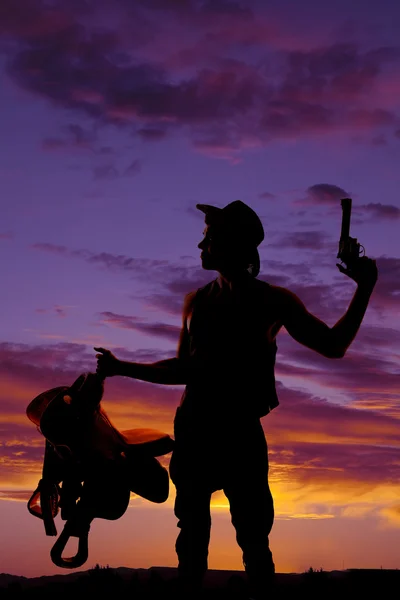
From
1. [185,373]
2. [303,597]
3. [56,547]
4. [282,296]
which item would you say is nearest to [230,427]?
[185,373]

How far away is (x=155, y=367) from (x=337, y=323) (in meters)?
1.51

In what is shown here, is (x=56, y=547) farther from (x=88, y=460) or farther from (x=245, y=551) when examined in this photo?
(x=245, y=551)

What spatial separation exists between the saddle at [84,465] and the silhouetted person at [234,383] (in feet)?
0.71

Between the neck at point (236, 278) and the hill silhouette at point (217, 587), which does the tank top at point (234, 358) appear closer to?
the neck at point (236, 278)

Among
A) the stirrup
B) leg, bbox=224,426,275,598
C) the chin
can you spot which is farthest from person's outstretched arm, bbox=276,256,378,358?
the stirrup

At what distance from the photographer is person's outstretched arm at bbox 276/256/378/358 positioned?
765cm

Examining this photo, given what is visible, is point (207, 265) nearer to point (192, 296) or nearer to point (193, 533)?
point (192, 296)

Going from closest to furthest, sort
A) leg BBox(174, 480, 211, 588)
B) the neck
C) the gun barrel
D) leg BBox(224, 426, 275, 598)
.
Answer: leg BBox(224, 426, 275, 598) < leg BBox(174, 480, 211, 588) < the gun barrel < the neck

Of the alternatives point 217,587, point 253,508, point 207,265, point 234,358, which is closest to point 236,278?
point 207,265

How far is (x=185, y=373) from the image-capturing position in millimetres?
7805

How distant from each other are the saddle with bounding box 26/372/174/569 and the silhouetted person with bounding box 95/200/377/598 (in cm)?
22

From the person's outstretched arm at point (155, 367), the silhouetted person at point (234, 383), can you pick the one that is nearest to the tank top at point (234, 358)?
the silhouetted person at point (234, 383)

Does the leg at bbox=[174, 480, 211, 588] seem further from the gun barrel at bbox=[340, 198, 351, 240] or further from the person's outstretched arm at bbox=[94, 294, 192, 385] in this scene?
the gun barrel at bbox=[340, 198, 351, 240]

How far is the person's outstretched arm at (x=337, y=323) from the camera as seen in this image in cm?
765
